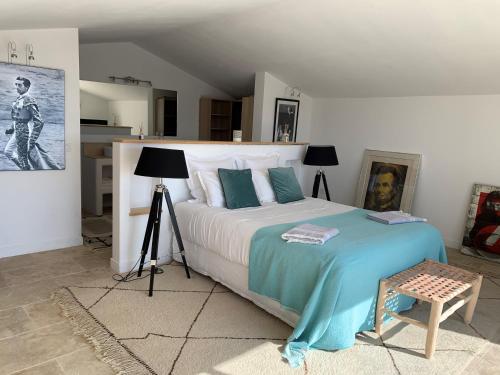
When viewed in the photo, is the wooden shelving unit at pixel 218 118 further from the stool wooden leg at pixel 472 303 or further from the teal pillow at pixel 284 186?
the stool wooden leg at pixel 472 303

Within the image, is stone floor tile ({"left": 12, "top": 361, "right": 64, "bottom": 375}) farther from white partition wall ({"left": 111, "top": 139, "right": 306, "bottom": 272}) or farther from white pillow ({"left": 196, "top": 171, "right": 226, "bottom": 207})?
white pillow ({"left": 196, "top": 171, "right": 226, "bottom": 207})

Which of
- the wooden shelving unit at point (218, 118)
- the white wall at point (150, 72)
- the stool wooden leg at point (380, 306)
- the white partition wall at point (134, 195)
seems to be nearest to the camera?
the stool wooden leg at point (380, 306)

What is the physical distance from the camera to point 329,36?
421 centimetres

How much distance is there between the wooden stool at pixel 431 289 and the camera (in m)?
2.43

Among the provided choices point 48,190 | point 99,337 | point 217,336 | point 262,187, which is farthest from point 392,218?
point 48,190

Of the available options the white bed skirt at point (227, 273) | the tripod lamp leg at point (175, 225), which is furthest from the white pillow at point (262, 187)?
the tripod lamp leg at point (175, 225)

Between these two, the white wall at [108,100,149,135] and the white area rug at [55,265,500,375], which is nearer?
the white area rug at [55,265,500,375]

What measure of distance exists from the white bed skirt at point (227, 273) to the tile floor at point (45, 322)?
78 centimetres

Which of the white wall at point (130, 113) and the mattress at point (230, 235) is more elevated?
the white wall at point (130, 113)

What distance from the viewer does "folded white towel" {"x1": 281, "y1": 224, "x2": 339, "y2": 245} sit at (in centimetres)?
270

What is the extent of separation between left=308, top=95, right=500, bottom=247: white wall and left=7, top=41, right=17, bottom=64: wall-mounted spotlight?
4.35 meters

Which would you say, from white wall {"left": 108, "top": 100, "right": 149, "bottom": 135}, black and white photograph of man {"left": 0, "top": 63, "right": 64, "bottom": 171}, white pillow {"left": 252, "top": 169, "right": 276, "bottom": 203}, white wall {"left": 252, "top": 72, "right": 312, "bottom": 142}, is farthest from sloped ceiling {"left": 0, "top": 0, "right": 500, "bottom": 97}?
white pillow {"left": 252, "top": 169, "right": 276, "bottom": 203}

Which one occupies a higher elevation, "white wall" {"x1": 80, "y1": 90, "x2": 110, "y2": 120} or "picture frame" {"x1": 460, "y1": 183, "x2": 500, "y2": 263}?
"white wall" {"x1": 80, "y1": 90, "x2": 110, "y2": 120}

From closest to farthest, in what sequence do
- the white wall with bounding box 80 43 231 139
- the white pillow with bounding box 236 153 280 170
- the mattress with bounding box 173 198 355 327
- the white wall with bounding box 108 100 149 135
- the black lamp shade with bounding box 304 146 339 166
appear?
the mattress with bounding box 173 198 355 327, the white pillow with bounding box 236 153 280 170, the black lamp shade with bounding box 304 146 339 166, the white wall with bounding box 80 43 231 139, the white wall with bounding box 108 100 149 135
